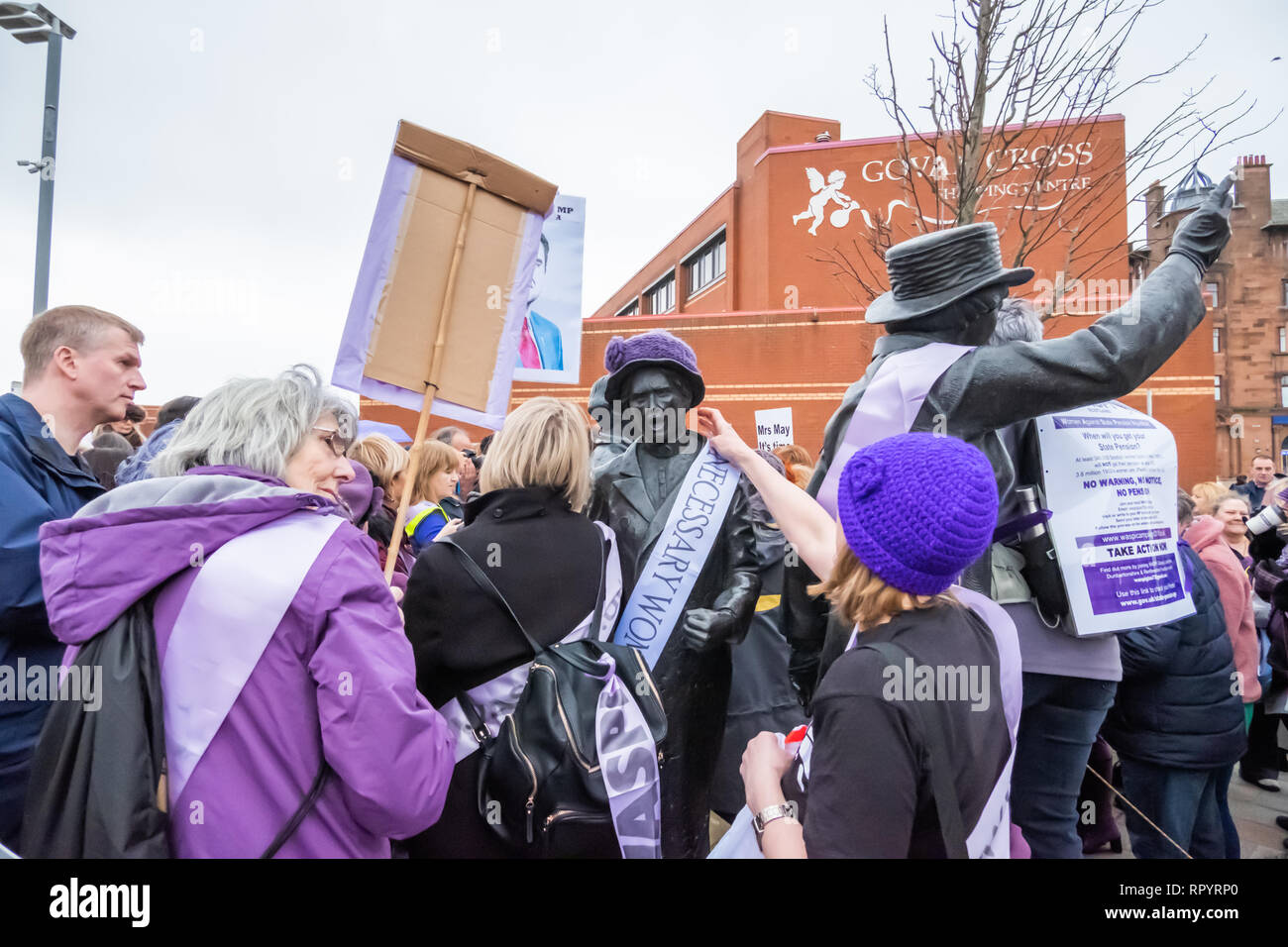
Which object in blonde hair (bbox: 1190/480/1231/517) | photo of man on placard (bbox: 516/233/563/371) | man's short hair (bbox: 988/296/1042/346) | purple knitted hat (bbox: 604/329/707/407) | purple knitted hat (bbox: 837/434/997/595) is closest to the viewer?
purple knitted hat (bbox: 837/434/997/595)

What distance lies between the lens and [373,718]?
1.44m

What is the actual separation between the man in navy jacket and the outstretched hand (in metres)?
1.82

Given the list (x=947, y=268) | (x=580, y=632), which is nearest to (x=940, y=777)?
(x=580, y=632)

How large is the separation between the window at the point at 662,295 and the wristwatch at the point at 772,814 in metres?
26.4

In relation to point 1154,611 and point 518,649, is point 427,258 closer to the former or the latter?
point 518,649

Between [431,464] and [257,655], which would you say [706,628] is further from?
[431,464]

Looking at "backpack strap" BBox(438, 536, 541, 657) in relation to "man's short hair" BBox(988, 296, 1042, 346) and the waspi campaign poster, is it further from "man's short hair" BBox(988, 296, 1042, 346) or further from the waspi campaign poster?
the waspi campaign poster

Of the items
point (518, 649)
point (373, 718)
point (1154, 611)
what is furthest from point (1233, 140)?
point (373, 718)

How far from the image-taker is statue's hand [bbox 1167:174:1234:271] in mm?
2004

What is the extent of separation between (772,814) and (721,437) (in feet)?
4.41

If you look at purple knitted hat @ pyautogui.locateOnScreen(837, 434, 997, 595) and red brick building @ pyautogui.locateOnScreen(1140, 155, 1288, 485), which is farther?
red brick building @ pyautogui.locateOnScreen(1140, 155, 1288, 485)

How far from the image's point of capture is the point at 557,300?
18.2ft

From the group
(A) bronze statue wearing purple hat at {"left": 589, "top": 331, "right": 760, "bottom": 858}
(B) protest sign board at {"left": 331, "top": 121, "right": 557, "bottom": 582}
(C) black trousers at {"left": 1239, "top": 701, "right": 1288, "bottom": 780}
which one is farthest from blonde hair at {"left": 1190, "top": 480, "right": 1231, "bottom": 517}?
(B) protest sign board at {"left": 331, "top": 121, "right": 557, "bottom": 582}

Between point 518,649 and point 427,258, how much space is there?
4.64 feet
